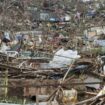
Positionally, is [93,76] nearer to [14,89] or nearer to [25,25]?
[14,89]

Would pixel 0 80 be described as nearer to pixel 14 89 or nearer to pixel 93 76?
pixel 14 89

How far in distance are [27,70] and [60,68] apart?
2.18 ft

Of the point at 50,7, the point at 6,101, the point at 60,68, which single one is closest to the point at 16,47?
the point at 60,68

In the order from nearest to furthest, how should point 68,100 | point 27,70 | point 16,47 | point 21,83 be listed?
point 68,100, point 21,83, point 27,70, point 16,47

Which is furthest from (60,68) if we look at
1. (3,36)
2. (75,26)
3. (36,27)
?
(36,27)

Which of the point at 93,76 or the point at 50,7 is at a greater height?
the point at 50,7

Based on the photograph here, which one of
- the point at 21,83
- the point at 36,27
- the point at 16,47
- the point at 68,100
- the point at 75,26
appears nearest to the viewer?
the point at 68,100

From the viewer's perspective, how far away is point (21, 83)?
317 inches

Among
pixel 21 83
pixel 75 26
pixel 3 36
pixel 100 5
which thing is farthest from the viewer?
pixel 100 5

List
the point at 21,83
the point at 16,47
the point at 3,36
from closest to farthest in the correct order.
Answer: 1. the point at 21,83
2. the point at 16,47
3. the point at 3,36

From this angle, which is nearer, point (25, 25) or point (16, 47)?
point (16, 47)

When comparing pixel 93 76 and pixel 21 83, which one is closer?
pixel 21 83

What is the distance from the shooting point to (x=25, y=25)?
21.0 meters

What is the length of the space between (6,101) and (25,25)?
44.2ft
